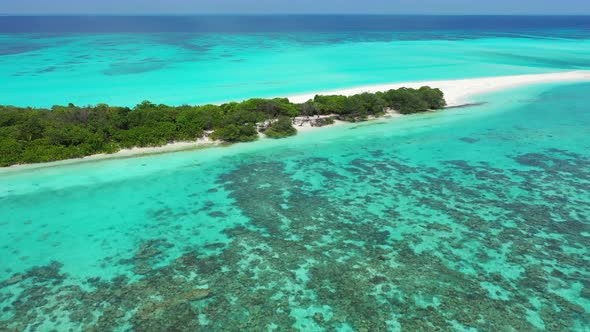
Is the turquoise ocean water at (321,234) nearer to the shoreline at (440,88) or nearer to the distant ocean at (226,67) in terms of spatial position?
the shoreline at (440,88)

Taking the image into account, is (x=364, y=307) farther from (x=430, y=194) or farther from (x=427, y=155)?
(x=427, y=155)

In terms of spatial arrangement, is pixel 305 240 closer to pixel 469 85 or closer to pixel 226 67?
pixel 469 85

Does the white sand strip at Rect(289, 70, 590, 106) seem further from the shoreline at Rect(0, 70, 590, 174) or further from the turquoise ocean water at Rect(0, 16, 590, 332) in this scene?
the turquoise ocean water at Rect(0, 16, 590, 332)

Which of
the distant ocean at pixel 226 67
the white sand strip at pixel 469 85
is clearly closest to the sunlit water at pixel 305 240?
the white sand strip at pixel 469 85

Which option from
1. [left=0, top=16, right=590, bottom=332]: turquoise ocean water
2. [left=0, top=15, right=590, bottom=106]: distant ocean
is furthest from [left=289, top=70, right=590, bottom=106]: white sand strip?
[left=0, top=16, right=590, bottom=332]: turquoise ocean water

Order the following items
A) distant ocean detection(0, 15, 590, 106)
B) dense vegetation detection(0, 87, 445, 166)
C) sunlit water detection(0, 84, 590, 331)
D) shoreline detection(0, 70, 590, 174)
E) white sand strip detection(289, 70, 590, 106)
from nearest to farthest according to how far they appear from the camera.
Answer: sunlit water detection(0, 84, 590, 331) < dense vegetation detection(0, 87, 445, 166) < shoreline detection(0, 70, 590, 174) < white sand strip detection(289, 70, 590, 106) < distant ocean detection(0, 15, 590, 106)
